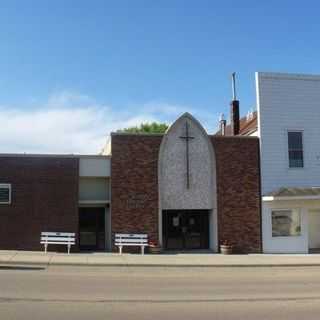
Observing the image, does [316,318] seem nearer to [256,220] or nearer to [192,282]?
[192,282]

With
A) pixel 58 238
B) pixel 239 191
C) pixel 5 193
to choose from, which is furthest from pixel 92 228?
pixel 239 191

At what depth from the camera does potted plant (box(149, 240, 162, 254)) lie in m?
29.9

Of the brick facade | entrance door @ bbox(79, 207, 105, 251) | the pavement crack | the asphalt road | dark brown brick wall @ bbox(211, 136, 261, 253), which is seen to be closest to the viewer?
the asphalt road

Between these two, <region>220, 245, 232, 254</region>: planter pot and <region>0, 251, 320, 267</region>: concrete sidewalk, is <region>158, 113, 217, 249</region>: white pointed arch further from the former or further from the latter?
<region>0, 251, 320, 267</region>: concrete sidewalk

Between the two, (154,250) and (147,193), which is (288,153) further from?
(154,250)

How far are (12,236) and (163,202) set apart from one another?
751 cm

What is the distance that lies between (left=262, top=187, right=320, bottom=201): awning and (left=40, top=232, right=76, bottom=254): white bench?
1016cm

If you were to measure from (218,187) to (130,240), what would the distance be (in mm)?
5446

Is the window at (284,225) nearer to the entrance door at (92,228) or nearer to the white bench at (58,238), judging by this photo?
the entrance door at (92,228)

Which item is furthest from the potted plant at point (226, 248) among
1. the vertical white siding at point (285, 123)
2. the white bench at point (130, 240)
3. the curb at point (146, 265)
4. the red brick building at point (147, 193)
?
the curb at point (146, 265)

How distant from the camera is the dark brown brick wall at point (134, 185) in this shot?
99.2ft

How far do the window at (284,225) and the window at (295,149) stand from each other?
8.46ft

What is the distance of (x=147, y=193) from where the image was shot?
30641mm

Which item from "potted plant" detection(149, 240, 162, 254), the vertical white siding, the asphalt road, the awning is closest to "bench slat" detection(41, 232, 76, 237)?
"potted plant" detection(149, 240, 162, 254)
